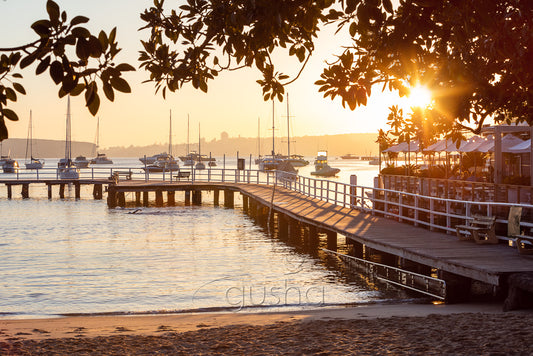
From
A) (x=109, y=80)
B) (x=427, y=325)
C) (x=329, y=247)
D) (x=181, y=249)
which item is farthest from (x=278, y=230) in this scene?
(x=109, y=80)

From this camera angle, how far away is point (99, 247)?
29.2 metres

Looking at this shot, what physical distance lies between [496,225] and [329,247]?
903 cm

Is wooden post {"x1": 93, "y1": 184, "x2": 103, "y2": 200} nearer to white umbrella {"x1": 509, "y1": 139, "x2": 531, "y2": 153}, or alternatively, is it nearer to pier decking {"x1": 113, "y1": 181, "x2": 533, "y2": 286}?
pier decking {"x1": 113, "y1": 181, "x2": 533, "y2": 286}

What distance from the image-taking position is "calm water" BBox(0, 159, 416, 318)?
16516mm

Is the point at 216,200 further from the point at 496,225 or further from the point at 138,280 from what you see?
the point at 496,225

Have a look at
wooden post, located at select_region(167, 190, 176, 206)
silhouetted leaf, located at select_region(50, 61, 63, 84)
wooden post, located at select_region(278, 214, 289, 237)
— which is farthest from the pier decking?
wooden post, located at select_region(167, 190, 176, 206)

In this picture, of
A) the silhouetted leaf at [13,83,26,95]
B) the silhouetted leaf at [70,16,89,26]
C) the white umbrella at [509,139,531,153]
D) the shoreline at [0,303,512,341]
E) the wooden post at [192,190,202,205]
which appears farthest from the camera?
Result: the wooden post at [192,190,202,205]

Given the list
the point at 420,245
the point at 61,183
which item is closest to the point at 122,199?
the point at 61,183

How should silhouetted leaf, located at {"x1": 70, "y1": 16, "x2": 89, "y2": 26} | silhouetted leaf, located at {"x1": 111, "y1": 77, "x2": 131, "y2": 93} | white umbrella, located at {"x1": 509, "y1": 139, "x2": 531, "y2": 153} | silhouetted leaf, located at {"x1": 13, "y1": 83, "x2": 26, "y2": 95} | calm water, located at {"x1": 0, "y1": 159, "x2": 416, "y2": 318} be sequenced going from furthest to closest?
white umbrella, located at {"x1": 509, "y1": 139, "x2": 531, "y2": 153}
calm water, located at {"x1": 0, "y1": 159, "x2": 416, "y2": 318}
silhouetted leaf, located at {"x1": 13, "y1": 83, "x2": 26, "y2": 95}
silhouetted leaf, located at {"x1": 111, "y1": 77, "x2": 131, "y2": 93}
silhouetted leaf, located at {"x1": 70, "y1": 16, "x2": 89, "y2": 26}

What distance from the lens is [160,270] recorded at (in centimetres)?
2219

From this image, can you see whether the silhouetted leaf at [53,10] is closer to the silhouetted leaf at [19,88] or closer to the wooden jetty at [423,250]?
the silhouetted leaf at [19,88]

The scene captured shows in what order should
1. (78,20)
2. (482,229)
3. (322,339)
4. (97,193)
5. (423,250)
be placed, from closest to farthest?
1. (78,20)
2. (322,339)
3. (423,250)
4. (482,229)
5. (97,193)

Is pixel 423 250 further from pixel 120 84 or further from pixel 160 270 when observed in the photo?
pixel 120 84

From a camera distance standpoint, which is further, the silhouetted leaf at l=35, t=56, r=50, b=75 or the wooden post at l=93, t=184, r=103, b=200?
the wooden post at l=93, t=184, r=103, b=200
